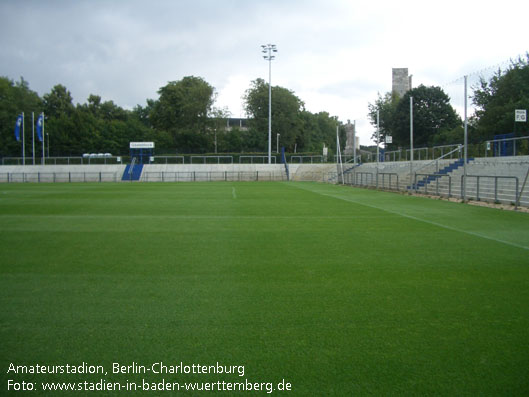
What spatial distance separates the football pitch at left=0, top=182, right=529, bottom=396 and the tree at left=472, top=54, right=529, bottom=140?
2042 centimetres

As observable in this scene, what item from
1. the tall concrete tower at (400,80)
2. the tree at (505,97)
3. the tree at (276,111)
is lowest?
the tree at (505,97)

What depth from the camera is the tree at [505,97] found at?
26.6m

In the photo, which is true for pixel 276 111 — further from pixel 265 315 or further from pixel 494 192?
pixel 265 315

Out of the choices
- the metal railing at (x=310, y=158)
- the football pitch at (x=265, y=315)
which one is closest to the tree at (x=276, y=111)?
the metal railing at (x=310, y=158)

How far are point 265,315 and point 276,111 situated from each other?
77.0 m

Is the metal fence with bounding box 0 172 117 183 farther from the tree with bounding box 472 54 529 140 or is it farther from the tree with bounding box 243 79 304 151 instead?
the tree with bounding box 472 54 529 140

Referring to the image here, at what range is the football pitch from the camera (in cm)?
321

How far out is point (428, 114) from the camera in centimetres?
5656

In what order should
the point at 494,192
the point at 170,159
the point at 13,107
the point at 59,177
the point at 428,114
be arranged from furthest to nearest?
1. the point at 13,107
2. the point at 170,159
3. the point at 428,114
4. the point at 59,177
5. the point at 494,192

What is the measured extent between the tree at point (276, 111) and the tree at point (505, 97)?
164ft

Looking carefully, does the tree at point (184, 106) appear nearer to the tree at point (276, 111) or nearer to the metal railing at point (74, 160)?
the tree at point (276, 111)

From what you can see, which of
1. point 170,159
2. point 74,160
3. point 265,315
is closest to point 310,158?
point 170,159

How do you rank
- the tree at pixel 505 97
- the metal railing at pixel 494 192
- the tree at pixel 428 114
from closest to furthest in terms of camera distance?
the metal railing at pixel 494 192, the tree at pixel 505 97, the tree at pixel 428 114

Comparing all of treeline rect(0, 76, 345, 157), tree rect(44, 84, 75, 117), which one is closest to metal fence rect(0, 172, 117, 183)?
treeline rect(0, 76, 345, 157)
